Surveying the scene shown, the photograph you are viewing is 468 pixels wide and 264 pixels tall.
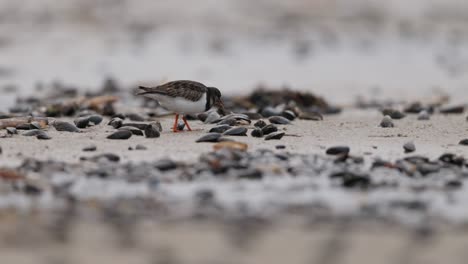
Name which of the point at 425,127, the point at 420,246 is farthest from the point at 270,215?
the point at 425,127

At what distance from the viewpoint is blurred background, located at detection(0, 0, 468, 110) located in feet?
44.0

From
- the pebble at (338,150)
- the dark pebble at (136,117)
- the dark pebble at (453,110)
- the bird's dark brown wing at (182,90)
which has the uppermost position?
the bird's dark brown wing at (182,90)

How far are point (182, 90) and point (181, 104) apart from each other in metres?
0.12

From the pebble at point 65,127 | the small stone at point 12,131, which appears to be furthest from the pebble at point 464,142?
the small stone at point 12,131

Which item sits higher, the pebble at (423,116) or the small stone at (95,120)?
the small stone at (95,120)

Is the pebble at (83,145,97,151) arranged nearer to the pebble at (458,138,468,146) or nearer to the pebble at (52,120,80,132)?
the pebble at (52,120,80,132)

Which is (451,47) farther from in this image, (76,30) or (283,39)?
(76,30)

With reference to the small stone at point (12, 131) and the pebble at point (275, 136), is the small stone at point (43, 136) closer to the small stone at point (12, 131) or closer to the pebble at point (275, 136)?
→ the small stone at point (12, 131)

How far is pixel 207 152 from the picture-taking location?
5480 mm

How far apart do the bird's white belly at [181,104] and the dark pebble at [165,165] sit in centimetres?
211

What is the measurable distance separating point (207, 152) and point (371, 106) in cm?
578

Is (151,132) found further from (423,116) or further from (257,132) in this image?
(423,116)

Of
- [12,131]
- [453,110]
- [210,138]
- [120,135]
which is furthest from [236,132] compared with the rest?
[453,110]

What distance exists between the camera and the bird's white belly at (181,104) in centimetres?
705
